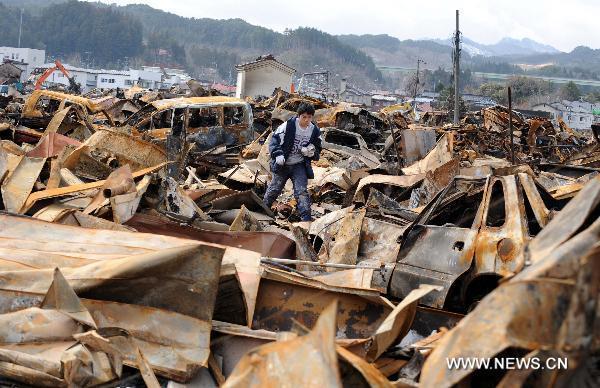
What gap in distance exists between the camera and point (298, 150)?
745 cm

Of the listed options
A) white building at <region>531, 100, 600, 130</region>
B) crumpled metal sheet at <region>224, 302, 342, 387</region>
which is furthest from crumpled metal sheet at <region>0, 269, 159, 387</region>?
white building at <region>531, 100, 600, 130</region>

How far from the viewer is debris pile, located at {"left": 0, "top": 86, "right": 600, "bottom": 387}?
6.54 feet

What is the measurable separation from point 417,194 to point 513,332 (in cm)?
532

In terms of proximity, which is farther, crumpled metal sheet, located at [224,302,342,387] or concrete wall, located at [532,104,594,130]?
concrete wall, located at [532,104,594,130]

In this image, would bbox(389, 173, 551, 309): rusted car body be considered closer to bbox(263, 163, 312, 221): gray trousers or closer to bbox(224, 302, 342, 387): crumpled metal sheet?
bbox(224, 302, 342, 387): crumpled metal sheet

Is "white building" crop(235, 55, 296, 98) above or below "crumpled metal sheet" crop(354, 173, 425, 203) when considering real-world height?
above

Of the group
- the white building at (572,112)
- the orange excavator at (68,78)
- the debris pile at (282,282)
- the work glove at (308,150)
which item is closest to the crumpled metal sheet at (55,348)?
the debris pile at (282,282)

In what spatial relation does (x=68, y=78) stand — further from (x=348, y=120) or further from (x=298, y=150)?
(x=298, y=150)

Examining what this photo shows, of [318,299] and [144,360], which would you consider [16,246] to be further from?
[318,299]

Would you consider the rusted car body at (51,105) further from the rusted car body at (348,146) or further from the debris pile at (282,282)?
the debris pile at (282,282)

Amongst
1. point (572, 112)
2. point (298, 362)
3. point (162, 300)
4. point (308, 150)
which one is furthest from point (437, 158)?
point (572, 112)

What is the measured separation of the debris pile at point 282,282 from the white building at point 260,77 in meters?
30.8

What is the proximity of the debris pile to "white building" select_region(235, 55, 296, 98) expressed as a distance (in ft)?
101

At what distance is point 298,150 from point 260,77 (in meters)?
32.1
